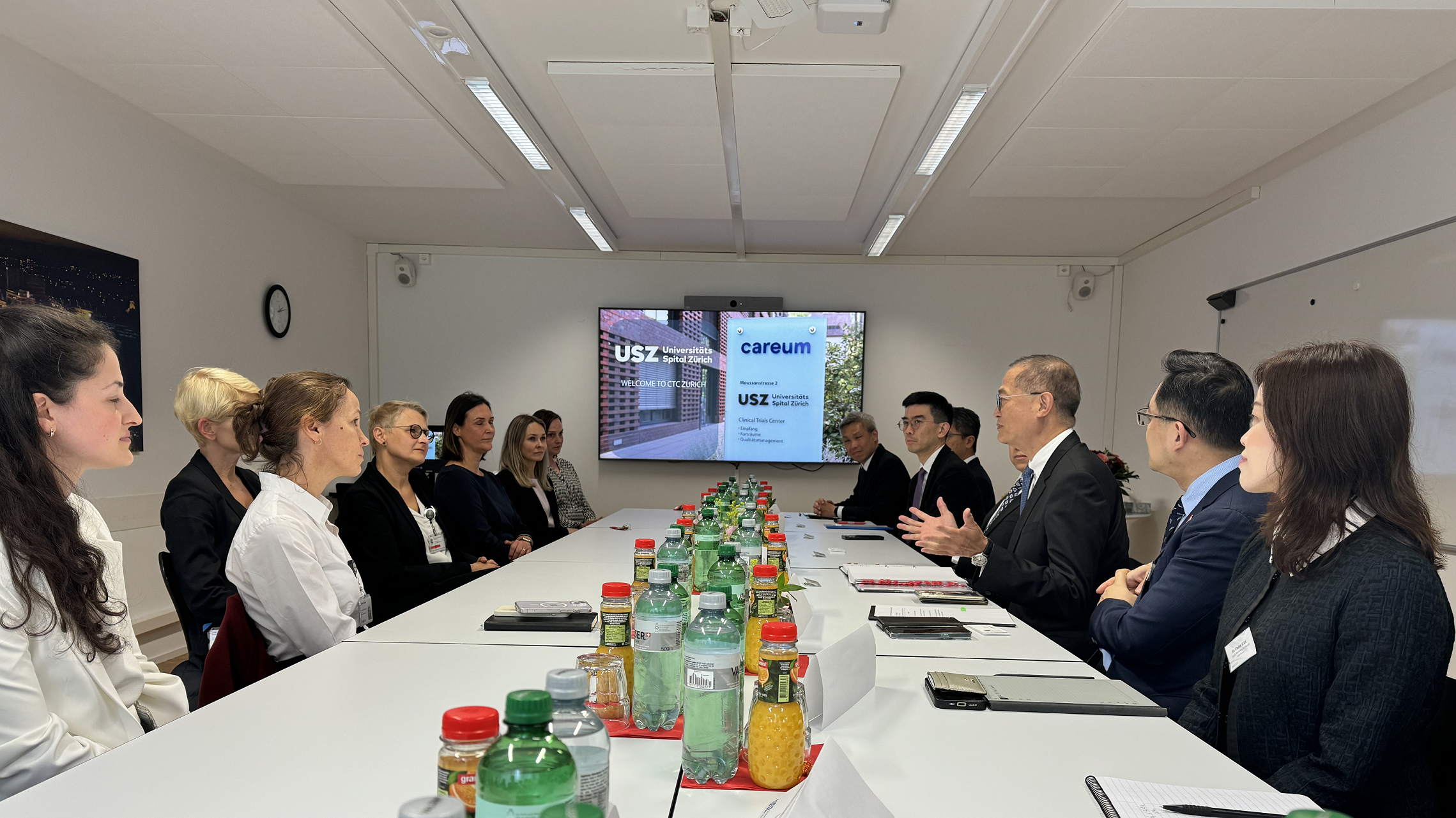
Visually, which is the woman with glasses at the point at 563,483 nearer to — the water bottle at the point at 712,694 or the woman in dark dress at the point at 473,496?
the woman in dark dress at the point at 473,496

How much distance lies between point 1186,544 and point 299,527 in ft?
7.53

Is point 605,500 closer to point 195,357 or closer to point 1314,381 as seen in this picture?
point 195,357

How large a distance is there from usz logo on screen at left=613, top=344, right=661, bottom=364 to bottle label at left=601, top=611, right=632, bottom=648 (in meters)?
6.30

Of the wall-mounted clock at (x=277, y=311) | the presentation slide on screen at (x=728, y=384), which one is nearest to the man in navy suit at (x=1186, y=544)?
the presentation slide on screen at (x=728, y=384)

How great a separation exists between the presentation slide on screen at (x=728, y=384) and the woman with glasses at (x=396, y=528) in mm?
4073

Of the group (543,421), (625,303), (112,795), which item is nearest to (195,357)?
(543,421)

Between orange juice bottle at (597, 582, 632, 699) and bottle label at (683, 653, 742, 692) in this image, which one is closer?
bottle label at (683, 653, 742, 692)

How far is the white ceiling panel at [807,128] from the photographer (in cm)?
361

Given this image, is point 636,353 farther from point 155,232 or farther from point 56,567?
point 56,567

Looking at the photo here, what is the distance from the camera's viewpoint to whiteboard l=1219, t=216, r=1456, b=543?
364 centimetres

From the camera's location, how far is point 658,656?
142 cm

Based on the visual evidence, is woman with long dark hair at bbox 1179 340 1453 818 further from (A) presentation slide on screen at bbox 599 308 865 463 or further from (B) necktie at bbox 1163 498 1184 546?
(A) presentation slide on screen at bbox 599 308 865 463

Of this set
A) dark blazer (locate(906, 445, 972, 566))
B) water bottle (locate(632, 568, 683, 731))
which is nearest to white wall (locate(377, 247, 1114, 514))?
dark blazer (locate(906, 445, 972, 566))

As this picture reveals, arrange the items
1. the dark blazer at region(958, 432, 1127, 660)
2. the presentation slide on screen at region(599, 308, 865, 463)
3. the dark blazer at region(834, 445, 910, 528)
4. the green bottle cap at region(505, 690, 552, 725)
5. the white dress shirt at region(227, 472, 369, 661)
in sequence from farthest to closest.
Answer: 1. the presentation slide on screen at region(599, 308, 865, 463)
2. the dark blazer at region(834, 445, 910, 528)
3. the dark blazer at region(958, 432, 1127, 660)
4. the white dress shirt at region(227, 472, 369, 661)
5. the green bottle cap at region(505, 690, 552, 725)
